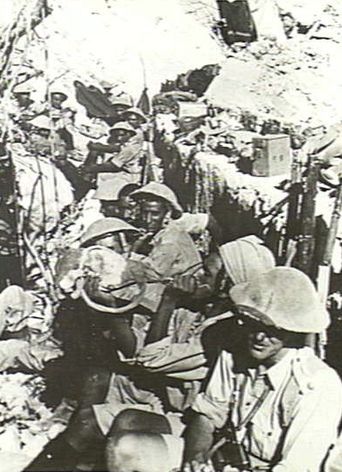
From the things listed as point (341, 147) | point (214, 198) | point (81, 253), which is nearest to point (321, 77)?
point (341, 147)

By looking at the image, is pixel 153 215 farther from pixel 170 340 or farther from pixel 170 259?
pixel 170 340

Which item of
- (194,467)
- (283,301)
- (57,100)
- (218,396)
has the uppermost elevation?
(57,100)

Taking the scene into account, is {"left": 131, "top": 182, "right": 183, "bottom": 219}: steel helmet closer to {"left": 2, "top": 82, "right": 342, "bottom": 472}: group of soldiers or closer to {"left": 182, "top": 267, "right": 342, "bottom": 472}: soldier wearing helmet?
{"left": 2, "top": 82, "right": 342, "bottom": 472}: group of soldiers

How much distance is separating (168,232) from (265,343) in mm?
256

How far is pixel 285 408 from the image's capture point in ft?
3.94

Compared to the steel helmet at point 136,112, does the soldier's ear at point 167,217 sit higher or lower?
lower

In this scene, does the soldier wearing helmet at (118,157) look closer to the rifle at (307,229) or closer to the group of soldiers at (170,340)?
the group of soldiers at (170,340)

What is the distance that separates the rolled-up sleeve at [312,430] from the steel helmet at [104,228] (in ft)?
1.35

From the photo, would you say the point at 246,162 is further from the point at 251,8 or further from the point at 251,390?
the point at 251,390

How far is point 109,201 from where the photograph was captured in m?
1.28

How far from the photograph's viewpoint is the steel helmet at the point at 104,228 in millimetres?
1264

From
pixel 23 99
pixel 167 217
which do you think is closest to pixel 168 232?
pixel 167 217

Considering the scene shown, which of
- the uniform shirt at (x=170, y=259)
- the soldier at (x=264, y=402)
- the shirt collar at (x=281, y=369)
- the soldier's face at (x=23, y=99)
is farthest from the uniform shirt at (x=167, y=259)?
the soldier's face at (x=23, y=99)

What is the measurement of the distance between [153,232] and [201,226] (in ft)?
0.28
